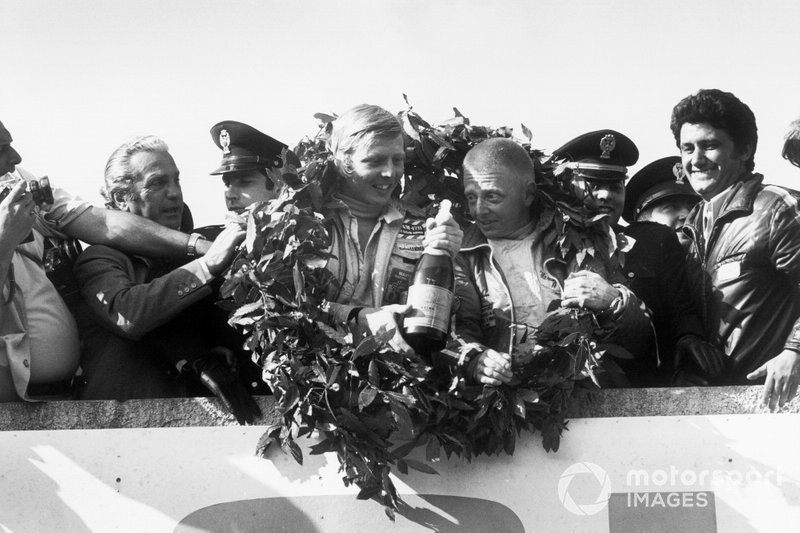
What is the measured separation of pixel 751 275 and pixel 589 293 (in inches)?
37.4

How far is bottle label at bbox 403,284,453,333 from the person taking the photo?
6.26 m

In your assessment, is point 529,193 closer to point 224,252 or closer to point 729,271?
point 729,271

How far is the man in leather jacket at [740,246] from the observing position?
6.80 metres

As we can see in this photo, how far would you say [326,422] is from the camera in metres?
6.30

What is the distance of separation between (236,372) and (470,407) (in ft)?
3.69

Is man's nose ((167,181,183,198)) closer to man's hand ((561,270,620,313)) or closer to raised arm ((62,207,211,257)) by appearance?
raised arm ((62,207,211,257))

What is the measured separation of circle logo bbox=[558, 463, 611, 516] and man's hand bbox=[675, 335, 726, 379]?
711 mm

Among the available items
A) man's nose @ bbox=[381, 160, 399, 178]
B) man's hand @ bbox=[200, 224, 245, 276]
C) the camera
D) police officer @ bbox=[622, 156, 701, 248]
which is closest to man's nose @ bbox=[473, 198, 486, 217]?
man's nose @ bbox=[381, 160, 399, 178]

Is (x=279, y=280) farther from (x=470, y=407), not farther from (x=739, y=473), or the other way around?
(x=739, y=473)

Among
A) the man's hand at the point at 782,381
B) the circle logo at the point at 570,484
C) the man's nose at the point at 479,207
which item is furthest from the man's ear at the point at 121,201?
the man's hand at the point at 782,381

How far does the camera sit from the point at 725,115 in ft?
24.4

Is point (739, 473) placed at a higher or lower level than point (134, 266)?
lower

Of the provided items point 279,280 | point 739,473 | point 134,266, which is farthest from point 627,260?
point 134,266

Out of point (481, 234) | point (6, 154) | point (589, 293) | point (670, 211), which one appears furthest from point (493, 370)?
point (670, 211)
